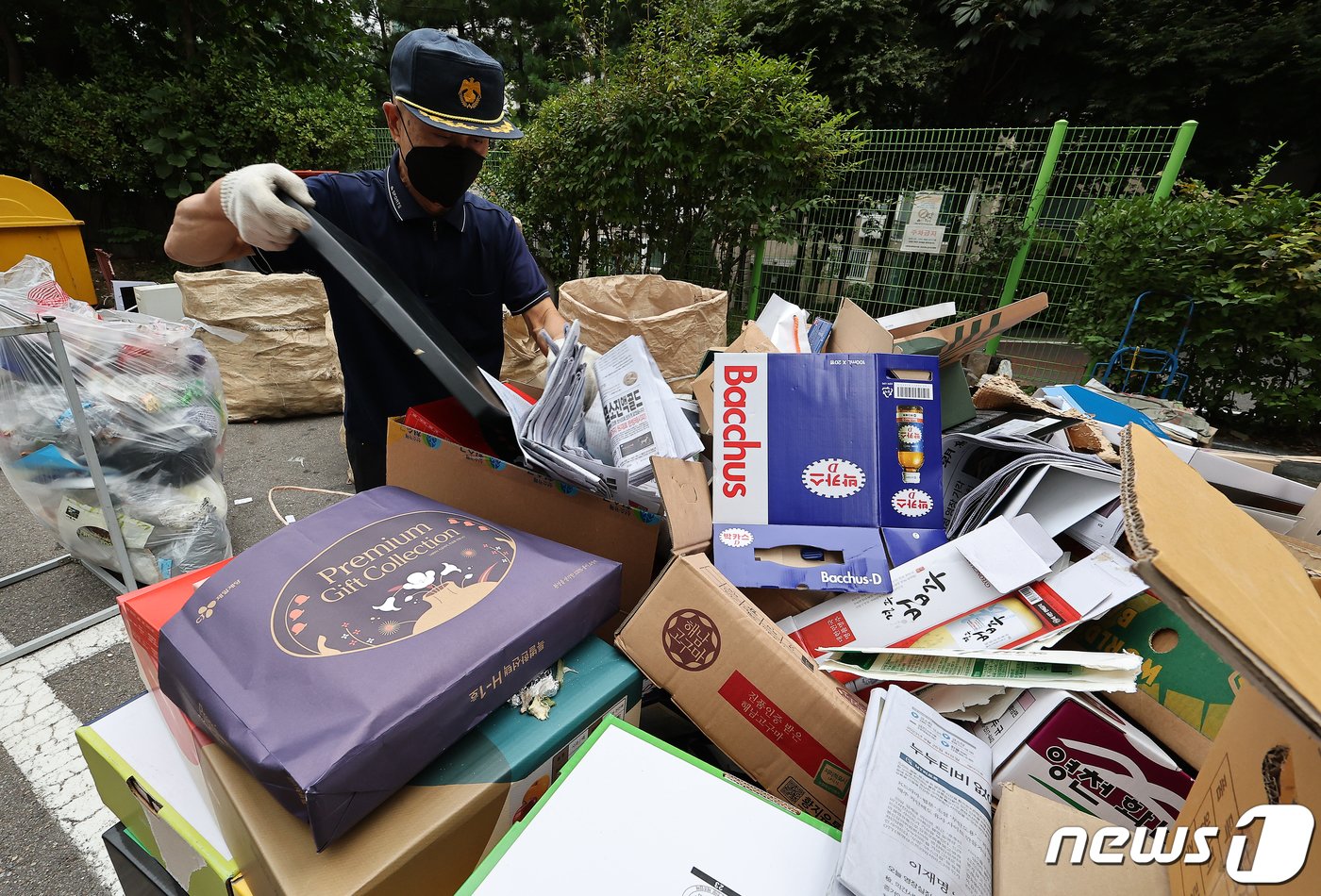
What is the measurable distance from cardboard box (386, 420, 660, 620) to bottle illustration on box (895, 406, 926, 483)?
0.52 metres

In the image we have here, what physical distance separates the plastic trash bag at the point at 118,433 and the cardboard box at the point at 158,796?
1.52m

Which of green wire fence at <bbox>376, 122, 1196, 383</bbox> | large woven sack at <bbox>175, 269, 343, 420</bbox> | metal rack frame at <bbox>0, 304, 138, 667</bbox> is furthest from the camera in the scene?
green wire fence at <bbox>376, 122, 1196, 383</bbox>

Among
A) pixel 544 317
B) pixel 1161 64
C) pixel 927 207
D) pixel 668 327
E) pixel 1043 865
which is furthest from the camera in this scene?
pixel 1161 64

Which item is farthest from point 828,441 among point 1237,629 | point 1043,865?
point 1237,629

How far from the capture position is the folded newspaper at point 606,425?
109cm

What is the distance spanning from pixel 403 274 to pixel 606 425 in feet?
3.10

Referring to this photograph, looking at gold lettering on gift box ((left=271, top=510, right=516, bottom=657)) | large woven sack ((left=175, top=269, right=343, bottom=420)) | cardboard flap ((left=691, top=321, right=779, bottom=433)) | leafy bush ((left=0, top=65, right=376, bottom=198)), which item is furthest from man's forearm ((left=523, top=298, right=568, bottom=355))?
leafy bush ((left=0, top=65, right=376, bottom=198))

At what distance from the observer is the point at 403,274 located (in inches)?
70.1

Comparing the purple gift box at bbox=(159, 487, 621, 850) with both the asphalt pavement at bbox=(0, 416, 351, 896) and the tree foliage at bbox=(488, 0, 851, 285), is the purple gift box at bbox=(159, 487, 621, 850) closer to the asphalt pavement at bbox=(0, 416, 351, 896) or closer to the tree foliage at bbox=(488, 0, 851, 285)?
the asphalt pavement at bbox=(0, 416, 351, 896)

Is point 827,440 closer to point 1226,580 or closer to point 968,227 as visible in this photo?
point 1226,580

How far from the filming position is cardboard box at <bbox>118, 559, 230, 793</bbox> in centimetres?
91

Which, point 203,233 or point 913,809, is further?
point 203,233

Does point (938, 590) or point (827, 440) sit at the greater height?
point (827, 440)

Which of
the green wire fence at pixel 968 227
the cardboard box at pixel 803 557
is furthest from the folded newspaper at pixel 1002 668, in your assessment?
the green wire fence at pixel 968 227
